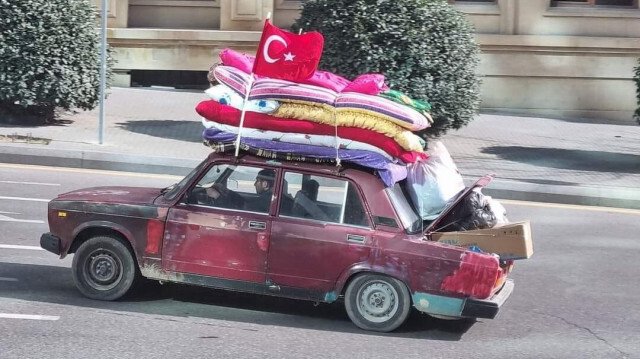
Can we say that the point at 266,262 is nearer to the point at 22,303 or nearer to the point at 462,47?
the point at 22,303

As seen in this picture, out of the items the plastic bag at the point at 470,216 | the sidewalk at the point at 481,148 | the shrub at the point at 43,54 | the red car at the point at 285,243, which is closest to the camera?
the red car at the point at 285,243

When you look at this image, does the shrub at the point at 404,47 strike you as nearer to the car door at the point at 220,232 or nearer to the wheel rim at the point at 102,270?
the car door at the point at 220,232

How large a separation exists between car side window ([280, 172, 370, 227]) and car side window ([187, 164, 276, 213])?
0.54 feet

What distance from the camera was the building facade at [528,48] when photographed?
2211 cm

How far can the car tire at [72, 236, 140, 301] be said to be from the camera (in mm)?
7875

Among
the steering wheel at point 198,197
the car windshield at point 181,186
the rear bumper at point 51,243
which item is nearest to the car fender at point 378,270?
the steering wheel at point 198,197

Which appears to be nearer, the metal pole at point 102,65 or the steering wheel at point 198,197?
the steering wheel at point 198,197

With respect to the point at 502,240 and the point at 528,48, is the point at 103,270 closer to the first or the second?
the point at 502,240

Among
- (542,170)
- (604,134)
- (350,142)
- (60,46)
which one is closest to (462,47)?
(542,170)

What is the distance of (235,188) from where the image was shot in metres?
7.82

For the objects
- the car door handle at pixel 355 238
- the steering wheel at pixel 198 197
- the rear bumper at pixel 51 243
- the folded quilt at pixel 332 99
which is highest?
the folded quilt at pixel 332 99

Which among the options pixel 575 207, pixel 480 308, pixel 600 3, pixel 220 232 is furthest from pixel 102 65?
pixel 600 3

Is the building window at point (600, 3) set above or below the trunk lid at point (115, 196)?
above

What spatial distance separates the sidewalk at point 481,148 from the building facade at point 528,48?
0.94 m
